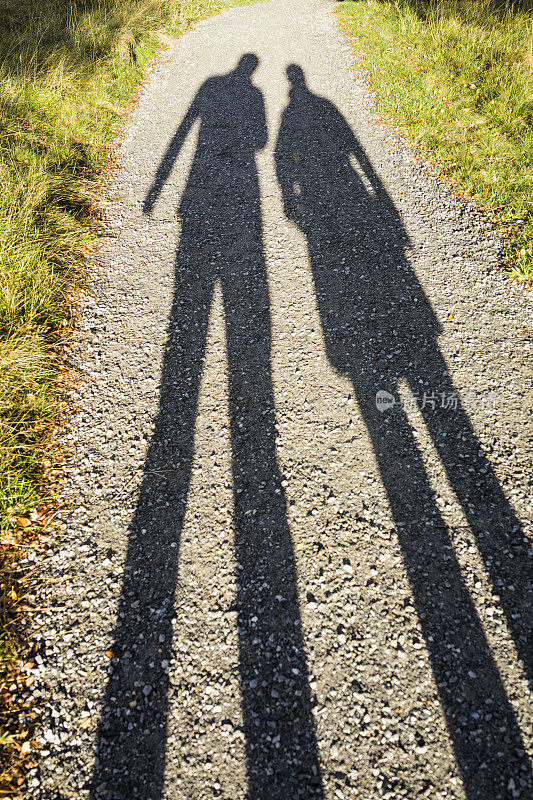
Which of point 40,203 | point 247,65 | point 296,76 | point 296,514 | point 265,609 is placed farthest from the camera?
point 247,65

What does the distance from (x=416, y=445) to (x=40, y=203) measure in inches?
198

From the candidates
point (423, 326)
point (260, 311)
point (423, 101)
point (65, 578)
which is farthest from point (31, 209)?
point (423, 101)

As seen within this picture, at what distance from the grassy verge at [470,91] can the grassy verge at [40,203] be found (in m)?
4.67

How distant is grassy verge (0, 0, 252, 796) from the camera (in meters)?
2.91

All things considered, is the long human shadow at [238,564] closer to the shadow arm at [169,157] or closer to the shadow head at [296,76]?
the shadow arm at [169,157]

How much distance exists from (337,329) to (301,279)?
2.79 feet

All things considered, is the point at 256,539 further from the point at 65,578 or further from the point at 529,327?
the point at 529,327

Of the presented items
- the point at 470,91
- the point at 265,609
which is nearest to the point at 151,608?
the point at 265,609

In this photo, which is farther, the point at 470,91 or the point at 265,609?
the point at 470,91

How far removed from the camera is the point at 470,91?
6789mm

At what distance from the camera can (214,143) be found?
22.3 feet

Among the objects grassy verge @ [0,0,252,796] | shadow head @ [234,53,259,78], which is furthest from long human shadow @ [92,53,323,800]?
shadow head @ [234,53,259,78]

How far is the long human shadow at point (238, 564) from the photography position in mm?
2072

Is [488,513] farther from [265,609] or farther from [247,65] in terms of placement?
[247,65]
